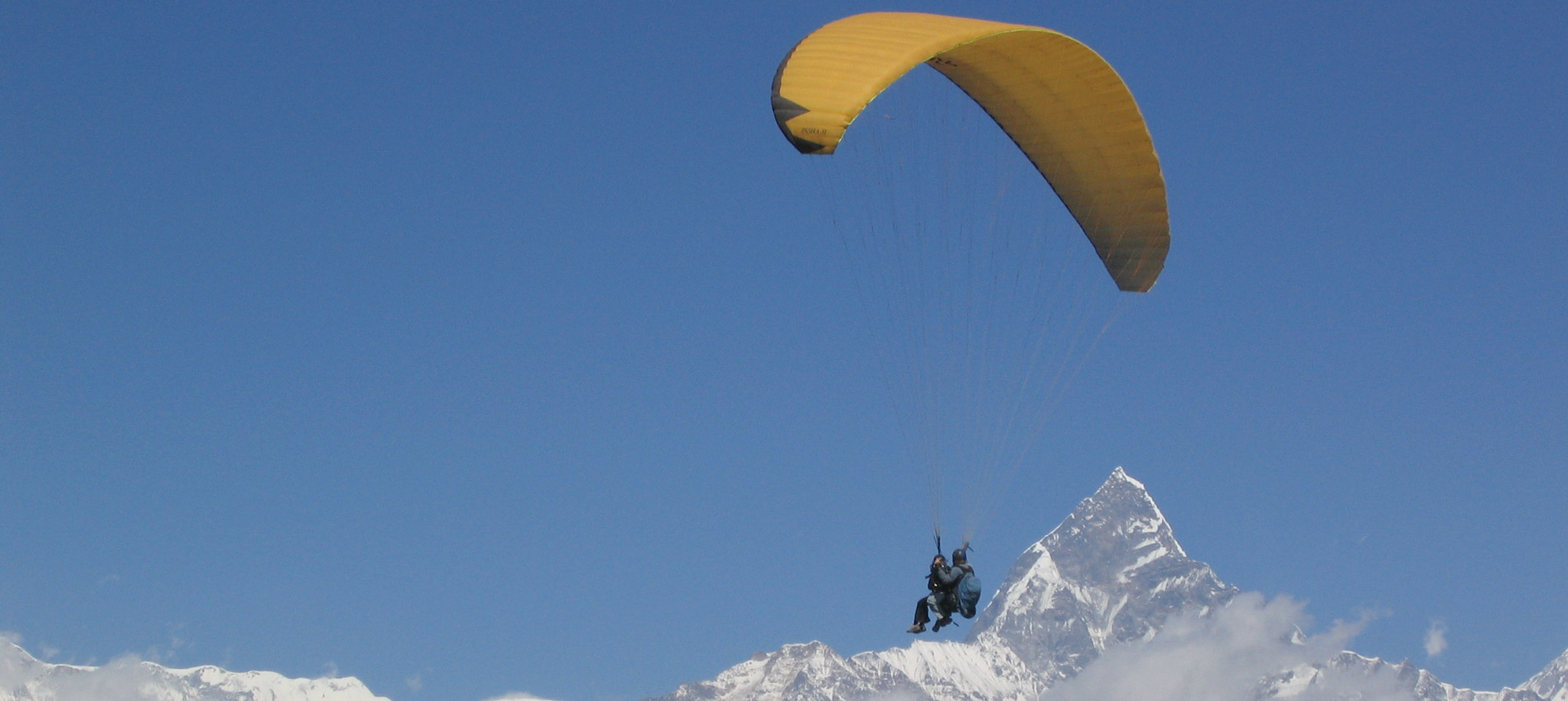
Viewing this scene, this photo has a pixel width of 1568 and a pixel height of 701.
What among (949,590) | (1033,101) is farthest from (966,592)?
(1033,101)

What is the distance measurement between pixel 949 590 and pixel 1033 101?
8.61 meters

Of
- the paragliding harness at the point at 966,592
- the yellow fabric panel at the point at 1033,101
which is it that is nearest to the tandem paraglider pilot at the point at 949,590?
the paragliding harness at the point at 966,592

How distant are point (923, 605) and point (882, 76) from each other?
28.6ft

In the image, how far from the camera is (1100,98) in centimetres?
3142

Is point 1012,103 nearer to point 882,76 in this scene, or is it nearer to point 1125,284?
point 1125,284

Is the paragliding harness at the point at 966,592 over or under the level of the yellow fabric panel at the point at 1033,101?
under

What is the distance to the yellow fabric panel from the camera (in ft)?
87.0

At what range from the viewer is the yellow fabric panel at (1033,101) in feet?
87.0

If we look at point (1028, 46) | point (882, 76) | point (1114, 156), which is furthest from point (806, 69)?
point (1114, 156)

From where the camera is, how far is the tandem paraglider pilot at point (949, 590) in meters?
29.8

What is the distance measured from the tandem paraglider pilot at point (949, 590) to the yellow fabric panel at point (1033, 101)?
688cm

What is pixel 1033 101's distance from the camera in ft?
106

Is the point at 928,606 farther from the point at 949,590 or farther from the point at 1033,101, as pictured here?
the point at 1033,101

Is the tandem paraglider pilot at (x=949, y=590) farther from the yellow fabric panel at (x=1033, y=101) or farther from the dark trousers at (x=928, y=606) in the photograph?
the yellow fabric panel at (x=1033, y=101)
